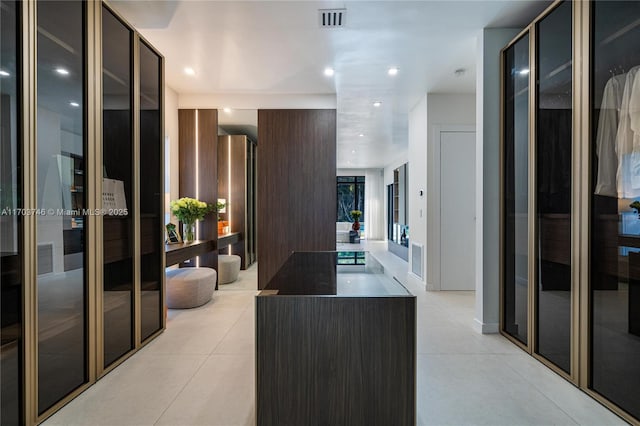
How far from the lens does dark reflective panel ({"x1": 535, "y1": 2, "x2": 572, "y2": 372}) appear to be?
2338 mm

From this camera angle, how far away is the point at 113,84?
8.32ft

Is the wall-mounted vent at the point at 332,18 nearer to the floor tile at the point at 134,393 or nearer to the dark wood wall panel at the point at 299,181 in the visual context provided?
the dark wood wall panel at the point at 299,181

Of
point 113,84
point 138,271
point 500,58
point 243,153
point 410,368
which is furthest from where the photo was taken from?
point 243,153

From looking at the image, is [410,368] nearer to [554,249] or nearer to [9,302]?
[554,249]

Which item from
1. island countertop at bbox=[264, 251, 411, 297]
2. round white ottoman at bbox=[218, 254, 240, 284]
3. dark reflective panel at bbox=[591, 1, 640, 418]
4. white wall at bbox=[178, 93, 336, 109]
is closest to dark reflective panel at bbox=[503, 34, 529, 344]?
dark reflective panel at bbox=[591, 1, 640, 418]

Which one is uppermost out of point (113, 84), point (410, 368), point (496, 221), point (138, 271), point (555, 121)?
point (113, 84)

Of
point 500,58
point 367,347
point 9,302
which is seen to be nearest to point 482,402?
point 367,347

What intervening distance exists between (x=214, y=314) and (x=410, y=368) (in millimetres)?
2868

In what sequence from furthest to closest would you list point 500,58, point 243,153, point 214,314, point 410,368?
point 243,153 → point 214,314 → point 500,58 → point 410,368

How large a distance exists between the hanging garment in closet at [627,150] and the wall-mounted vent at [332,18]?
2.07m

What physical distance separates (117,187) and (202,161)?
2443 mm

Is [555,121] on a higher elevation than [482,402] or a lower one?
higher

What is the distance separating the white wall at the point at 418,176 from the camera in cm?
494

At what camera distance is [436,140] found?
4.84 meters
